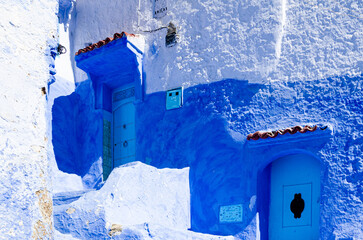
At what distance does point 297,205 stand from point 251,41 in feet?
9.55

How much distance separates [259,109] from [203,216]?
2.05 metres

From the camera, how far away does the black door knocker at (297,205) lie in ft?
35.1

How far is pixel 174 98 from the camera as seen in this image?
11.9m

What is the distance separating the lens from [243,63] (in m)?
11.2

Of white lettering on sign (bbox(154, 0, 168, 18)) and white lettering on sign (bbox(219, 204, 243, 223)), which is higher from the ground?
white lettering on sign (bbox(154, 0, 168, 18))

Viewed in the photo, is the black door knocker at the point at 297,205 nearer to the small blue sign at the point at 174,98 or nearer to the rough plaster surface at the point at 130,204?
the rough plaster surface at the point at 130,204

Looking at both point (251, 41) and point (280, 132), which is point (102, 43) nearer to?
point (251, 41)

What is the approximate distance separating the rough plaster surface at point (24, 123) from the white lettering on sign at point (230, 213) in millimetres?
6216

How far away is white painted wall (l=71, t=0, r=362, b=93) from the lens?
1067 centimetres

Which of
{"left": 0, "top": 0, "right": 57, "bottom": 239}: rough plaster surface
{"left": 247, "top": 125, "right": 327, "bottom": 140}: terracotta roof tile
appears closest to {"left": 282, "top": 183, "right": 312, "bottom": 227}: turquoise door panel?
{"left": 247, "top": 125, "right": 327, "bottom": 140}: terracotta roof tile

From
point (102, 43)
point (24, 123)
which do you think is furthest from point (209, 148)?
point (24, 123)

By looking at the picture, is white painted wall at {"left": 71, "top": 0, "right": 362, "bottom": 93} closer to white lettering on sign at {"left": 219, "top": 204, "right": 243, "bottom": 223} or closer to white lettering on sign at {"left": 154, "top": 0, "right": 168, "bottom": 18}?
white lettering on sign at {"left": 154, "top": 0, "right": 168, "bottom": 18}

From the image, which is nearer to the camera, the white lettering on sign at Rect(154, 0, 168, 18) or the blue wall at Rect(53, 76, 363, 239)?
the blue wall at Rect(53, 76, 363, 239)

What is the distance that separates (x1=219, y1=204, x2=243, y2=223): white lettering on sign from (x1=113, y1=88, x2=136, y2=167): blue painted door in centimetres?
267
